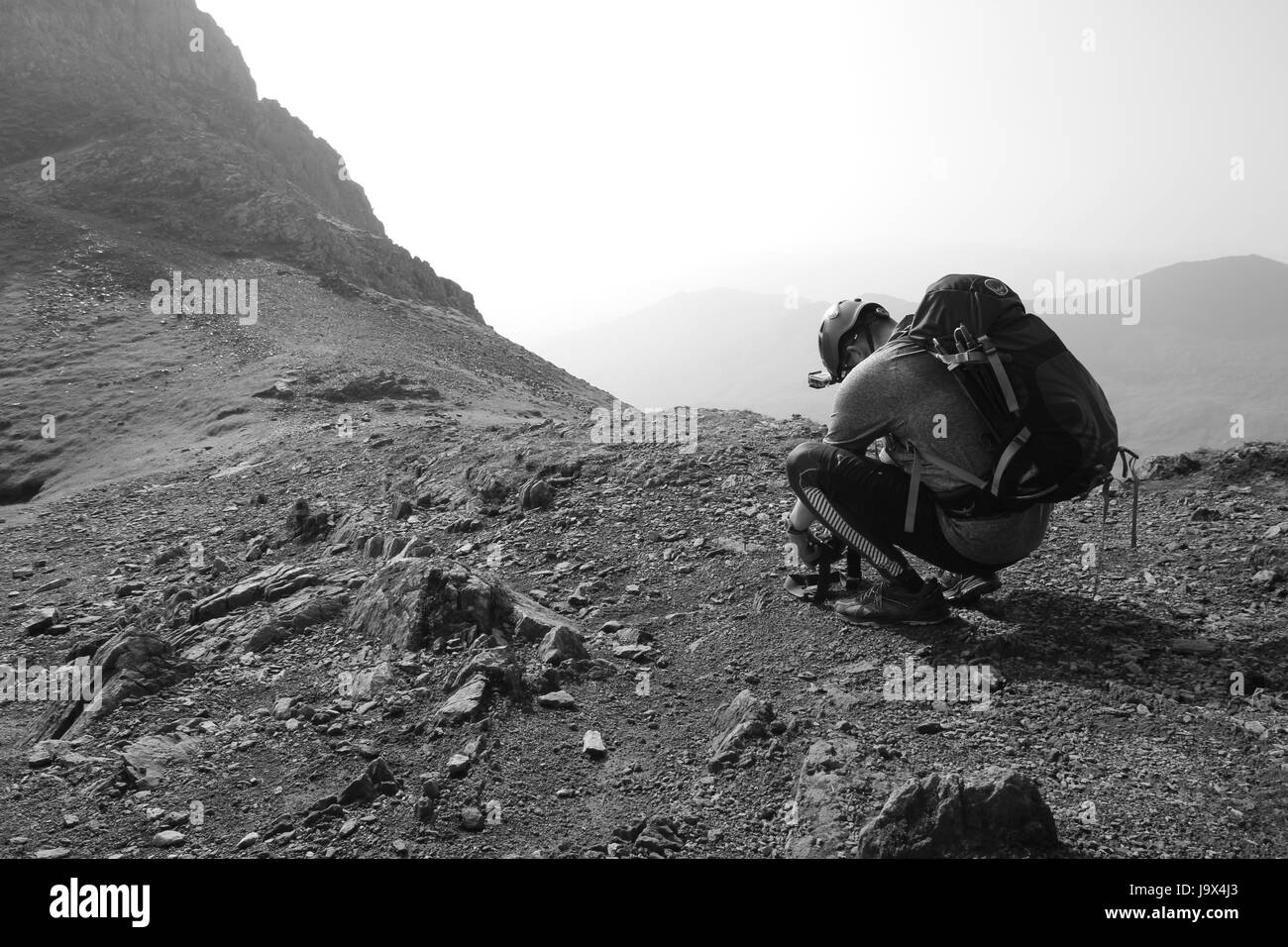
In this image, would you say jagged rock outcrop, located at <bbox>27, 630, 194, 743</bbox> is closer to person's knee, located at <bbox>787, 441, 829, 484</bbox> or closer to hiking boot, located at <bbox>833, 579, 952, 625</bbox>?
person's knee, located at <bbox>787, 441, 829, 484</bbox>

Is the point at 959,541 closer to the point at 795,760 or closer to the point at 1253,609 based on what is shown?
the point at 795,760

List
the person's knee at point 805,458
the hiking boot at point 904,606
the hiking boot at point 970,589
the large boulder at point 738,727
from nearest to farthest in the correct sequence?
the large boulder at point 738,727 < the person's knee at point 805,458 < the hiking boot at point 904,606 < the hiking boot at point 970,589

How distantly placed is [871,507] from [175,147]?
39.0 metres

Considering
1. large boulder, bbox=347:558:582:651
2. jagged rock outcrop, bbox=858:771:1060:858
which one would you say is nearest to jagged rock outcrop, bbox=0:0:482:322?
large boulder, bbox=347:558:582:651

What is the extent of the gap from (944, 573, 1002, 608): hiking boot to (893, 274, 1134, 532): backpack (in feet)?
3.66

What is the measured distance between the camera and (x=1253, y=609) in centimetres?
611

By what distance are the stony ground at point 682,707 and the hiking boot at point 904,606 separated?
150 millimetres

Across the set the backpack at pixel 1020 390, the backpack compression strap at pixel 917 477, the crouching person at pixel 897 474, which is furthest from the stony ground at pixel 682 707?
the backpack at pixel 1020 390

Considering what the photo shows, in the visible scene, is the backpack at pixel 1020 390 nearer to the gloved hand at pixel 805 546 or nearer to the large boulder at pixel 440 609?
the gloved hand at pixel 805 546

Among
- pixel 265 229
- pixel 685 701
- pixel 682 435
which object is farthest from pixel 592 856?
pixel 265 229

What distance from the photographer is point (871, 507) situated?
5738 millimetres

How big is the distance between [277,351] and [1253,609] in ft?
69.2

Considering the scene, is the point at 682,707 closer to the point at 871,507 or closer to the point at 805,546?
the point at 805,546

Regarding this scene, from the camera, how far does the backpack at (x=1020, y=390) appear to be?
5.05m
